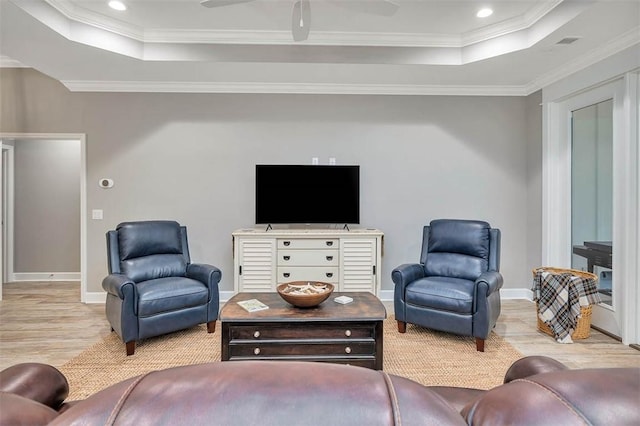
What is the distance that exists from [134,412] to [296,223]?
3656 mm

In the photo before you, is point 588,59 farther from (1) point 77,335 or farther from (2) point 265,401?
(1) point 77,335

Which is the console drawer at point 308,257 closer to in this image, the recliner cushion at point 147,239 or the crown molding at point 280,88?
the recliner cushion at point 147,239

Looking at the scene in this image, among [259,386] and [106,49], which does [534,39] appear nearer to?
[259,386]

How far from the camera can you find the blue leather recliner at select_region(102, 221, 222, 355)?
279cm

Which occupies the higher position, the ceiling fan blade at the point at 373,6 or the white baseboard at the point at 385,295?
the ceiling fan blade at the point at 373,6

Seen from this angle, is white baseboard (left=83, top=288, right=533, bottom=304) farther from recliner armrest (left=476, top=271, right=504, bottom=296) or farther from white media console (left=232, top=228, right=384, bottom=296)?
recliner armrest (left=476, top=271, right=504, bottom=296)

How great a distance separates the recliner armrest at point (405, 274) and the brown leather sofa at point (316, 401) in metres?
2.59

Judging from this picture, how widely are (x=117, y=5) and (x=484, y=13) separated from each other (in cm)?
321

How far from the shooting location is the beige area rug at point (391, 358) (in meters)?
2.39

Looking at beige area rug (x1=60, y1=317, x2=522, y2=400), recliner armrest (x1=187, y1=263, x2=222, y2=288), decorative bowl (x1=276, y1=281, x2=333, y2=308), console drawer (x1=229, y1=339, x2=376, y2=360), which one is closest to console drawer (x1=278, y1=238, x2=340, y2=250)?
recliner armrest (x1=187, y1=263, x2=222, y2=288)

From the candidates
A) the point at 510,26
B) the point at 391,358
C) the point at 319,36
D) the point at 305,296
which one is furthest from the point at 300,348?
the point at 510,26

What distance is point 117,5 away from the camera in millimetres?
2898

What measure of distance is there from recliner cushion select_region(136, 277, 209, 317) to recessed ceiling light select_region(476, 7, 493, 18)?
139 inches

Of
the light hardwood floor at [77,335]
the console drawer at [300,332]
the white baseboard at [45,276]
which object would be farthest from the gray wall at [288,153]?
the console drawer at [300,332]
